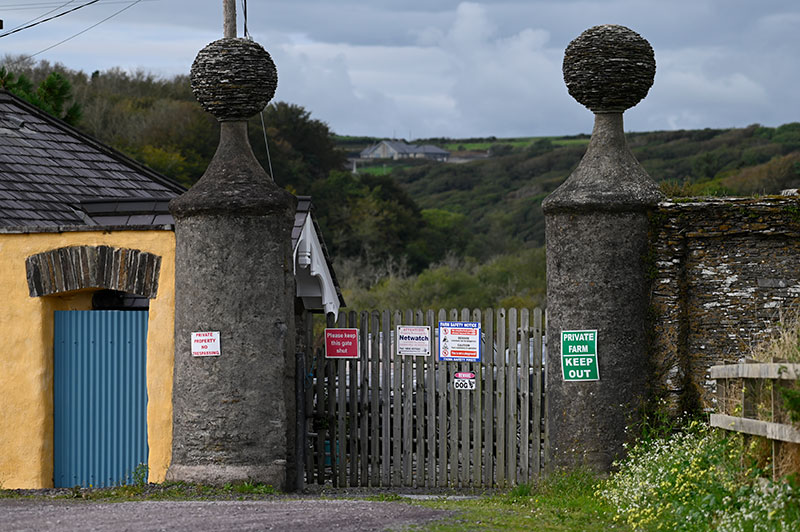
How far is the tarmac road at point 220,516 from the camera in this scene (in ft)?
27.0

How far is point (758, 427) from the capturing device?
748 cm

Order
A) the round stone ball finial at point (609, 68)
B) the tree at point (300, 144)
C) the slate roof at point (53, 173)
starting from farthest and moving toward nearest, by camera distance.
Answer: the tree at point (300, 144) < the slate roof at point (53, 173) < the round stone ball finial at point (609, 68)

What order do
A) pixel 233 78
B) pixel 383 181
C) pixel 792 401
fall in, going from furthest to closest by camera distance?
pixel 383 181
pixel 233 78
pixel 792 401

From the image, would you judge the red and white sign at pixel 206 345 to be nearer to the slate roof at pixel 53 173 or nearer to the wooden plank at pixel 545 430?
the wooden plank at pixel 545 430

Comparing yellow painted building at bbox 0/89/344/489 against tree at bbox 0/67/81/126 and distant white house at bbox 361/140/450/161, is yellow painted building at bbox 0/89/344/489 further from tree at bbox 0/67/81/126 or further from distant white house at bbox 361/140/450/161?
distant white house at bbox 361/140/450/161

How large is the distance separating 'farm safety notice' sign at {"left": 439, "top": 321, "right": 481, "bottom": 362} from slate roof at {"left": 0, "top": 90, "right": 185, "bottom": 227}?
4.44 m

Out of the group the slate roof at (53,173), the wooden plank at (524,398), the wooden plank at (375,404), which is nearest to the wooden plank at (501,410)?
the wooden plank at (524,398)

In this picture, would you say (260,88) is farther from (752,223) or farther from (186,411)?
(752,223)

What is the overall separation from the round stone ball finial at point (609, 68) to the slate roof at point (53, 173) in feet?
18.9

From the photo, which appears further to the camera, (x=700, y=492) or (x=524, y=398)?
(x=524, y=398)

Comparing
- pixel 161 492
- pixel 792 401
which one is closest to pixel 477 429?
pixel 161 492

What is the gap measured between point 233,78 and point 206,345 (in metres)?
2.67

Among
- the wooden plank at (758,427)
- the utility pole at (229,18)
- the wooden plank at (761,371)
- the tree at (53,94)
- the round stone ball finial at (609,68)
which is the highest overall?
the tree at (53,94)

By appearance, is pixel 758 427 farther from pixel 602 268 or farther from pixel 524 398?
pixel 524 398
